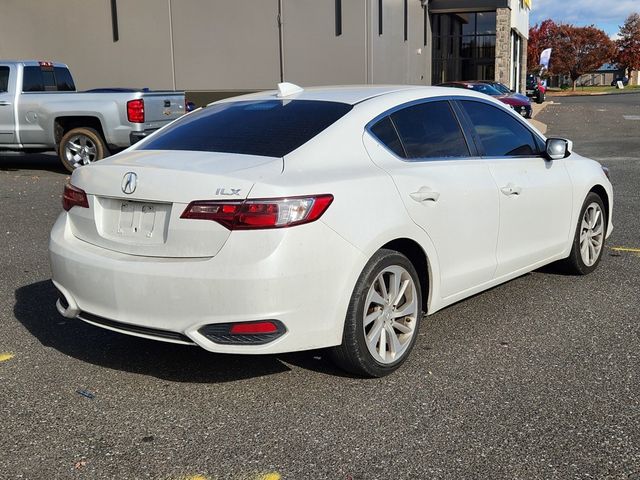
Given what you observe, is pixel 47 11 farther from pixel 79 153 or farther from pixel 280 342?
pixel 280 342

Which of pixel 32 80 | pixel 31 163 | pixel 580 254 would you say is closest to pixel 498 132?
pixel 580 254

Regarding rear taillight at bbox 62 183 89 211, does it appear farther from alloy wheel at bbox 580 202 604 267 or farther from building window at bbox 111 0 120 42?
building window at bbox 111 0 120 42

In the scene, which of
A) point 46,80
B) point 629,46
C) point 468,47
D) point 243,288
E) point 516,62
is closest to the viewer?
point 243,288

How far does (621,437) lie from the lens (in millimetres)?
3467

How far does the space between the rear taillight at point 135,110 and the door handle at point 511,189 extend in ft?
30.5

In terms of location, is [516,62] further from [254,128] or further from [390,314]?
[390,314]

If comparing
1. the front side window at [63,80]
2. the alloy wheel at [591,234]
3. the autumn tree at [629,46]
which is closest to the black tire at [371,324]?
the alloy wheel at [591,234]

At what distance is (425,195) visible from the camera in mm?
4348

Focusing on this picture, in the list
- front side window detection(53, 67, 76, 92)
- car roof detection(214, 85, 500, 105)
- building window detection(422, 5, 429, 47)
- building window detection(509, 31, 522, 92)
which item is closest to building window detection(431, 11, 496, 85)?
building window detection(509, 31, 522, 92)

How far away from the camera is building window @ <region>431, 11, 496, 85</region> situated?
130ft

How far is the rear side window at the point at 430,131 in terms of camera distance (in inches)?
180

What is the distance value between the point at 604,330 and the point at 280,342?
2422mm

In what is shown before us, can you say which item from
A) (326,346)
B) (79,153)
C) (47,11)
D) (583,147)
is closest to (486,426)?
(326,346)

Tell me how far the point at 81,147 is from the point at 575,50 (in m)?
92.1
